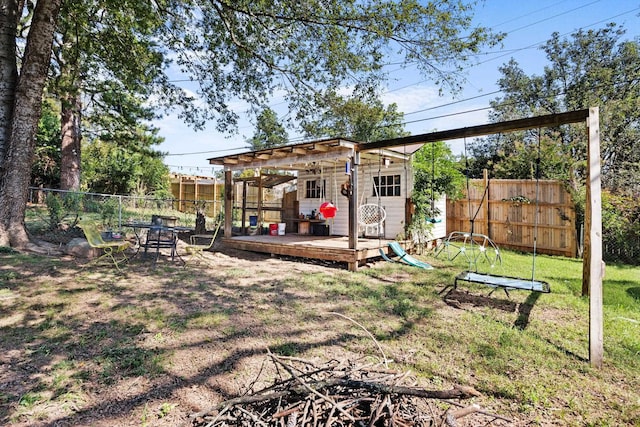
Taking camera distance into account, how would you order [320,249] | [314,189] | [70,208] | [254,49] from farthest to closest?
[314,189] < [70,208] < [254,49] < [320,249]

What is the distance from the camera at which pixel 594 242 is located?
302 cm

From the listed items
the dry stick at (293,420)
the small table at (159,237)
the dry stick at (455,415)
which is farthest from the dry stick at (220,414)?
the small table at (159,237)

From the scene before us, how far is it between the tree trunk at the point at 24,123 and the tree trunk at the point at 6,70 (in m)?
0.10

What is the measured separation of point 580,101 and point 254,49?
45.2 ft

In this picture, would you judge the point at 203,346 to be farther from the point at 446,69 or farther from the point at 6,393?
the point at 446,69

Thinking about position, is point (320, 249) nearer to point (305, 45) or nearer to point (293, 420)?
point (305, 45)

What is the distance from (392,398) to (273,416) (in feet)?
2.01

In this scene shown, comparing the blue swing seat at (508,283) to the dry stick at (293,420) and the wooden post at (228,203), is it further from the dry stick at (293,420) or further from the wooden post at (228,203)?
the wooden post at (228,203)

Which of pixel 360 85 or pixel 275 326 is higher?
pixel 360 85

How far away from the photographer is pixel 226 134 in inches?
385

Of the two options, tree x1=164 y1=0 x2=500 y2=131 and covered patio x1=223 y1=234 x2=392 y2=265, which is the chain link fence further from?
tree x1=164 y1=0 x2=500 y2=131

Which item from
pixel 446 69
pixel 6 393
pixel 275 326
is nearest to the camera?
pixel 6 393

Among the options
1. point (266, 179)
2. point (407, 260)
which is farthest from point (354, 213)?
point (266, 179)

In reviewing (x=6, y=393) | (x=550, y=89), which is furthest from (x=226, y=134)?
(x=550, y=89)
